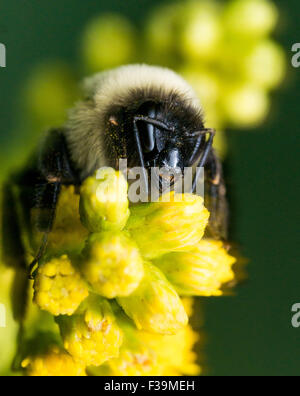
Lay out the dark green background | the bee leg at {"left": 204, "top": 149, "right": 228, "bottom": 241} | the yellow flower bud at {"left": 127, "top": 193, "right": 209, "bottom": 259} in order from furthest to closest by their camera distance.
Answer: the dark green background → the bee leg at {"left": 204, "top": 149, "right": 228, "bottom": 241} → the yellow flower bud at {"left": 127, "top": 193, "right": 209, "bottom": 259}

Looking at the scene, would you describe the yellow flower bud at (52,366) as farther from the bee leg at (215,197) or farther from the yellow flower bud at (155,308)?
the bee leg at (215,197)

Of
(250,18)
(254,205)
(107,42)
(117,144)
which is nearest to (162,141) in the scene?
(117,144)

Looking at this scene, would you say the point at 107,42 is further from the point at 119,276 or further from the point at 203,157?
the point at 119,276

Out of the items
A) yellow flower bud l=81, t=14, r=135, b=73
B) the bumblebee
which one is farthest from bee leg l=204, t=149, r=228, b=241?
yellow flower bud l=81, t=14, r=135, b=73

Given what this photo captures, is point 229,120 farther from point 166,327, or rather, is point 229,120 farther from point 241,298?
point 166,327

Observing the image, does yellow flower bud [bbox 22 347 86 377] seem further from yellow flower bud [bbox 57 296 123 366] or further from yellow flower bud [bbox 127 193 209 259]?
yellow flower bud [bbox 127 193 209 259]

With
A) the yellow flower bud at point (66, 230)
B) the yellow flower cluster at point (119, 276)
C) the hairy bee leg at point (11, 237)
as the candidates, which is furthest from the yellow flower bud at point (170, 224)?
the hairy bee leg at point (11, 237)
